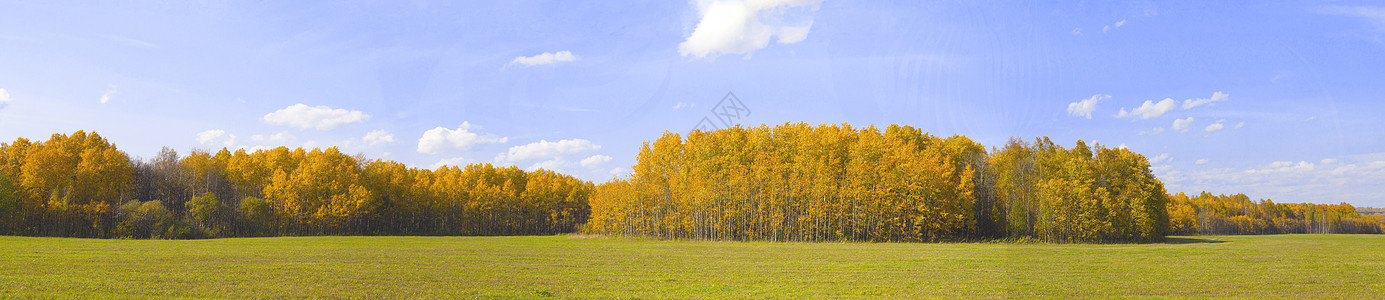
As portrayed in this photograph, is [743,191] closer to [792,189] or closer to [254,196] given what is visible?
[792,189]

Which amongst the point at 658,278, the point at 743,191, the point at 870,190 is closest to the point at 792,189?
the point at 743,191

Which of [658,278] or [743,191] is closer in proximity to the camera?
[658,278]

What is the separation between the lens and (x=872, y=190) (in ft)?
181

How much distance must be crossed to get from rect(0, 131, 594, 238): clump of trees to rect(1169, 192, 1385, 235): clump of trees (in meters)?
127

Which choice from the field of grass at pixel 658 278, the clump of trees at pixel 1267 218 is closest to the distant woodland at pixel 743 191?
the field of grass at pixel 658 278

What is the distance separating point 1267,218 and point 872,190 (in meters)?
160

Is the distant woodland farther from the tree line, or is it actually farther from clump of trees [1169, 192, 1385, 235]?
clump of trees [1169, 192, 1385, 235]

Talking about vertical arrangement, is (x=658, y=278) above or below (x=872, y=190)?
below

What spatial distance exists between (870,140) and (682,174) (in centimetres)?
1628

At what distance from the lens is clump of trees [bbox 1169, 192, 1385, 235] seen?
144m

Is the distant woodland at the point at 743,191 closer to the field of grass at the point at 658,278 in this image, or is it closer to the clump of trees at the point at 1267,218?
the field of grass at the point at 658,278

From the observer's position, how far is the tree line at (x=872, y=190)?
5478 cm

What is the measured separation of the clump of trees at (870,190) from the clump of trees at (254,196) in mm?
33393

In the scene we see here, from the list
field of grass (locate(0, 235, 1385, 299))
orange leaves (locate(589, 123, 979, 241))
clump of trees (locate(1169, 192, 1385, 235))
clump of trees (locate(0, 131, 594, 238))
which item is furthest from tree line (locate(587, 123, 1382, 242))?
clump of trees (locate(1169, 192, 1385, 235))
